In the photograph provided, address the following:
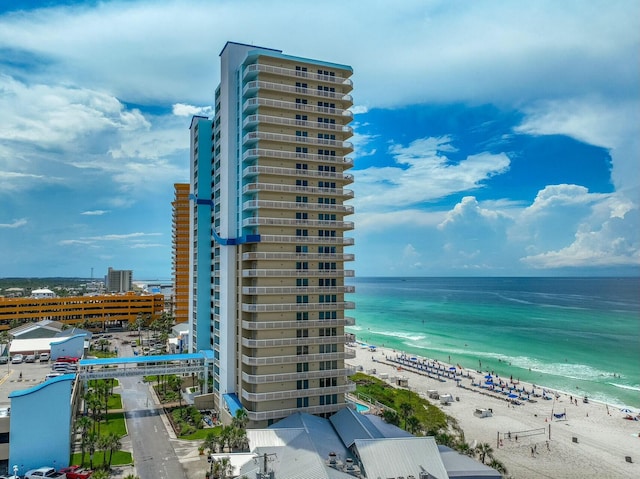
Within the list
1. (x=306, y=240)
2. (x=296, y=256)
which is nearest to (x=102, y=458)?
(x=296, y=256)

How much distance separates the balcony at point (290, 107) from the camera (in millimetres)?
53750

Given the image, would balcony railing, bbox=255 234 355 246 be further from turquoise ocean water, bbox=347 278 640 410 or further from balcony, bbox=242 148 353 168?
turquoise ocean water, bbox=347 278 640 410

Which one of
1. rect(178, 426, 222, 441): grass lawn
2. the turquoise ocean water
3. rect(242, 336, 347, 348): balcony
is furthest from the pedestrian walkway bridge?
the turquoise ocean water

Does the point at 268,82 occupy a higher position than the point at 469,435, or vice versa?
the point at 268,82

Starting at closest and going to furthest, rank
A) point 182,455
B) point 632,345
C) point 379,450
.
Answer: point 379,450, point 182,455, point 632,345

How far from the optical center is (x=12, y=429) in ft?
135

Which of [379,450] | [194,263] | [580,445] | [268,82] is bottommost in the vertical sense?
[580,445]

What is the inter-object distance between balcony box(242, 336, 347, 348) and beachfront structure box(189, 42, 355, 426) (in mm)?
113

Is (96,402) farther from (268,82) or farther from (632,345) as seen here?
(632,345)

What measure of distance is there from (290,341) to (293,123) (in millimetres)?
25084

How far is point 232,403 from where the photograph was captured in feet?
176

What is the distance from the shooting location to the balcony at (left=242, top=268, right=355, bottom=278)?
52.2 meters

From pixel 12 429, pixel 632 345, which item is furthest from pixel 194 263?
pixel 632 345

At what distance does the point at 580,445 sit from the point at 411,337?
316ft
